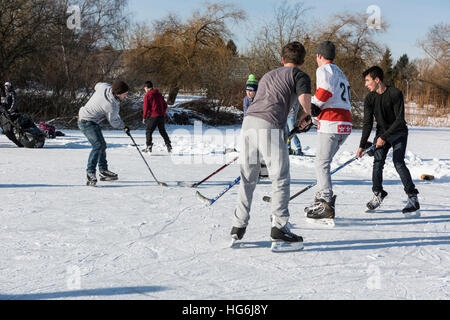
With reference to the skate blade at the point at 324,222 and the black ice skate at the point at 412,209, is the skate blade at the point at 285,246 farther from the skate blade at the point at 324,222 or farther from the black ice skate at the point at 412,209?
the black ice skate at the point at 412,209

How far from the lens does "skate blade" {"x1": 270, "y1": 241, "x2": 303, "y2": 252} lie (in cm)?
298

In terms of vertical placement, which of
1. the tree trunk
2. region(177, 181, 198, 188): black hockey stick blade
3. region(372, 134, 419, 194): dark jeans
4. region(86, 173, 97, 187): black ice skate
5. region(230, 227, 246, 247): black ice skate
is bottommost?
region(230, 227, 246, 247): black ice skate

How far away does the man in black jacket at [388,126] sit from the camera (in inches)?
159

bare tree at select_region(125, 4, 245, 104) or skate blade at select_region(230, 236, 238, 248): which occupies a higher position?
bare tree at select_region(125, 4, 245, 104)

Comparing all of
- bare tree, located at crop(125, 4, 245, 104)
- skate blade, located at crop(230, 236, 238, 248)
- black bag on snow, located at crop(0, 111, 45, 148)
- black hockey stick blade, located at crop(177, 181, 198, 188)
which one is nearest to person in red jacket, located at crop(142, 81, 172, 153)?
black bag on snow, located at crop(0, 111, 45, 148)

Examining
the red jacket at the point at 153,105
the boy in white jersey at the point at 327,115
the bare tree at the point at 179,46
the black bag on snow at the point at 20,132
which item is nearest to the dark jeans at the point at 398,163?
the boy in white jersey at the point at 327,115

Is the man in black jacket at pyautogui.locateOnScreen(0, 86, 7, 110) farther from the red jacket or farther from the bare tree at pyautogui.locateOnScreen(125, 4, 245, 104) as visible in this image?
the bare tree at pyautogui.locateOnScreen(125, 4, 245, 104)

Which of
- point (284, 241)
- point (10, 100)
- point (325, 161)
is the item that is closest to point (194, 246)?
point (284, 241)

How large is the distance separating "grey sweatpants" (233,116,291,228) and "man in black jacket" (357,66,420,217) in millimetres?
1606

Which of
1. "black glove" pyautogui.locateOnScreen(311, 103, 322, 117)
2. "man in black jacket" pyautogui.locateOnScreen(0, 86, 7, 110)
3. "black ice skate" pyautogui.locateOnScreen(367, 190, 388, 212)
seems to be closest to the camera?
"black glove" pyautogui.locateOnScreen(311, 103, 322, 117)

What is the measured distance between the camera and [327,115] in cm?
366

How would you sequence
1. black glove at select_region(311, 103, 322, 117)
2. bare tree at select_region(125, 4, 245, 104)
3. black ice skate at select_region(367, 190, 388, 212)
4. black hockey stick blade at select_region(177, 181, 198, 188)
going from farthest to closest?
1. bare tree at select_region(125, 4, 245, 104)
2. black hockey stick blade at select_region(177, 181, 198, 188)
3. black ice skate at select_region(367, 190, 388, 212)
4. black glove at select_region(311, 103, 322, 117)

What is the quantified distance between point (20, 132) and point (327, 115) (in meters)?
7.47

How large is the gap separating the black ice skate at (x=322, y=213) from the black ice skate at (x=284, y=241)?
2.43 feet
